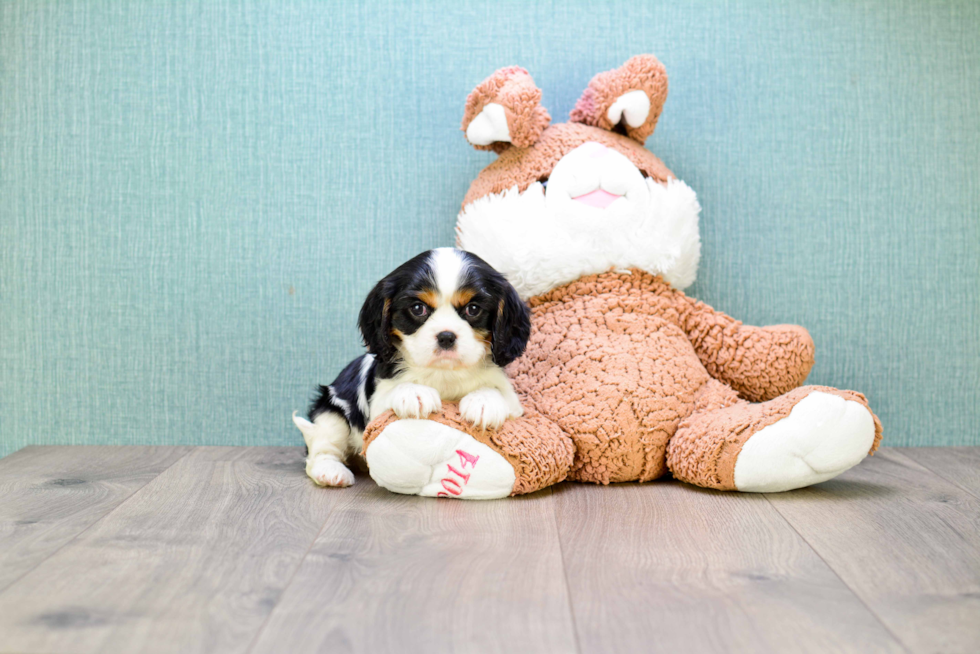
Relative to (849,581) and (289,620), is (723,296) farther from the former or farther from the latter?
(289,620)

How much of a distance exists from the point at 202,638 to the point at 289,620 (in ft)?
0.37

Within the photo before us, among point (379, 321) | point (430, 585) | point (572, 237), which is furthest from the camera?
point (572, 237)

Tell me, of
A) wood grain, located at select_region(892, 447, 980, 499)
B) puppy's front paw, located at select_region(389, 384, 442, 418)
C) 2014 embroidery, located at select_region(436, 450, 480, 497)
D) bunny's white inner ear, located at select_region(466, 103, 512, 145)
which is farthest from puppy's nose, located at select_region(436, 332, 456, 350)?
wood grain, located at select_region(892, 447, 980, 499)

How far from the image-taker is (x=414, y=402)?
1557 millimetres

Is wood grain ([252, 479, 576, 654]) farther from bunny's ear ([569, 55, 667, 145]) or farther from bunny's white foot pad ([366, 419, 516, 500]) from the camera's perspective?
bunny's ear ([569, 55, 667, 145])

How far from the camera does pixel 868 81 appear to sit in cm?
216

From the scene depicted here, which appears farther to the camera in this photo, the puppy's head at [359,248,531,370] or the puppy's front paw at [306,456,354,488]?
the puppy's front paw at [306,456,354,488]

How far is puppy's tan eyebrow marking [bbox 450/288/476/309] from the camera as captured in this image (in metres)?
1.56

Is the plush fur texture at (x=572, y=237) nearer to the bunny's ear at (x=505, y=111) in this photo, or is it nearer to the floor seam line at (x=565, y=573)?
the bunny's ear at (x=505, y=111)

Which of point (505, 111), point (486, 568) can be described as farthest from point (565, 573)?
point (505, 111)

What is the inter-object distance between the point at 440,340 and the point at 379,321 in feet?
0.58

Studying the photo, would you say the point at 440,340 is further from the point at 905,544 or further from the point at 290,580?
the point at 905,544

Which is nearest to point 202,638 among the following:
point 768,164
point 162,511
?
point 162,511

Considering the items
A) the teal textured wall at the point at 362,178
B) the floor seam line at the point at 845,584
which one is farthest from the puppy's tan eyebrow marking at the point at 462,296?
the floor seam line at the point at 845,584
